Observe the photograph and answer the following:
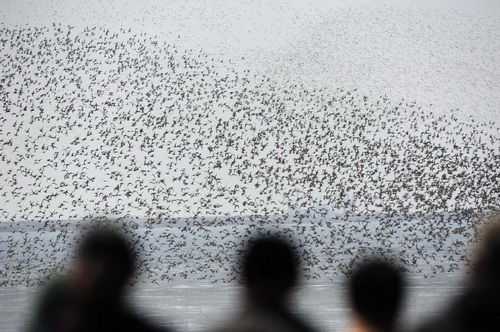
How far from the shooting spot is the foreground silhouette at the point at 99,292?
1512mm

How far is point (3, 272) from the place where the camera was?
1062 cm

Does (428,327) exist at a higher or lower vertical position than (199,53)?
lower

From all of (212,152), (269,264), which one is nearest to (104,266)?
(269,264)

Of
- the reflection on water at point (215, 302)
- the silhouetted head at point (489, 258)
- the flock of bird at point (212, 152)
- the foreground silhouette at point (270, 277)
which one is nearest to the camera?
the foreground silhouette at point (270, 277)

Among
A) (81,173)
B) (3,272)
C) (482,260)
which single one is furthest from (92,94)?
(482,260)

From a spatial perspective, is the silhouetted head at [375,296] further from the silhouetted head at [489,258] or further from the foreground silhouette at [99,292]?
the foreground silhouette at [99,292]

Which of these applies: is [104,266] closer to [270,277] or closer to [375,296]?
[270,277]

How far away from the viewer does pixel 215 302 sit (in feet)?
27.7

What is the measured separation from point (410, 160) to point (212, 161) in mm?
2743

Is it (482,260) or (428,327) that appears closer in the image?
(428,327)

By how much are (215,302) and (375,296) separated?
7.02 meters

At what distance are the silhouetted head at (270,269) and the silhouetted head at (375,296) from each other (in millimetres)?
126

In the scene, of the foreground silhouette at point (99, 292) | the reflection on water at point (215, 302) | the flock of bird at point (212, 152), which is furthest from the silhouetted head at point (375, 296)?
the flock of bird at point (212, 152)

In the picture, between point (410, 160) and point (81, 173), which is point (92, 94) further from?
point (410, 160)
